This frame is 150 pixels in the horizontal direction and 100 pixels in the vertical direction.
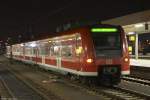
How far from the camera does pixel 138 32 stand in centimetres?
2775

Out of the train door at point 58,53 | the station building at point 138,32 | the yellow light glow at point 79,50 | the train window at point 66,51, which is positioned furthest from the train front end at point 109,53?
the station building at point 138,32

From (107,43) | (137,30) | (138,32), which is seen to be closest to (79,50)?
(107,43)

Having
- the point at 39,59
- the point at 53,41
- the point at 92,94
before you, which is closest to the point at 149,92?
the point at 92,94

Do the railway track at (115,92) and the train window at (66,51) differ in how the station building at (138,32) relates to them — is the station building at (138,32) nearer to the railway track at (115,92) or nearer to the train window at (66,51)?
the train window at (66,51)

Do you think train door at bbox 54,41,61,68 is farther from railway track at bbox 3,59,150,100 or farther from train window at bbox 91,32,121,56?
train window at bbox 91,32,121,56

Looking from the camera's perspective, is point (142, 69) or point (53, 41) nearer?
point (53, 41)

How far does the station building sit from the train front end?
25.6 ft

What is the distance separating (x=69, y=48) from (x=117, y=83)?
316 cm

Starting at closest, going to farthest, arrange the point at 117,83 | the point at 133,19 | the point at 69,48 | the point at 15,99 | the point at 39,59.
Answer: the point at 15,99 < the point at 117,83 < the point at 69,48 < the point at 133,19 < the point at 39,59

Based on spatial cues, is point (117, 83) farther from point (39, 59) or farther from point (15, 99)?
point (39, 59)

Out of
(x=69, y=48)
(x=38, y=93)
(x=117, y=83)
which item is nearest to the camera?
(x=38, y=93)

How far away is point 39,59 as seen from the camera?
102 ft

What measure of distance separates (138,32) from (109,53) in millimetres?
11215

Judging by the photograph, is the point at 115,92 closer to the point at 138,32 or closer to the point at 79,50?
the point at 79,50
